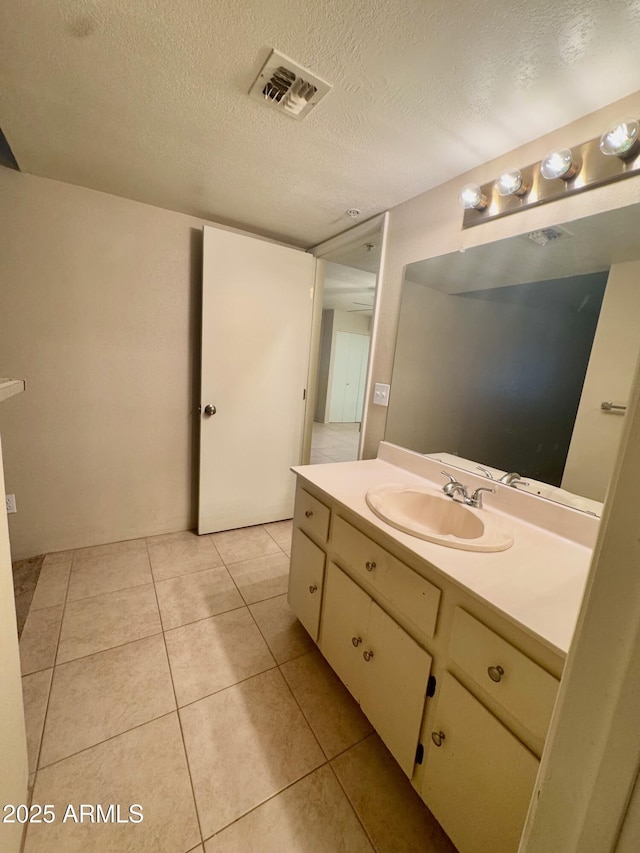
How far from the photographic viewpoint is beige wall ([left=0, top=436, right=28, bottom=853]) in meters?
0.69

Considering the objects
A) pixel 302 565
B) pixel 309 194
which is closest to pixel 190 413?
pixel 302 565

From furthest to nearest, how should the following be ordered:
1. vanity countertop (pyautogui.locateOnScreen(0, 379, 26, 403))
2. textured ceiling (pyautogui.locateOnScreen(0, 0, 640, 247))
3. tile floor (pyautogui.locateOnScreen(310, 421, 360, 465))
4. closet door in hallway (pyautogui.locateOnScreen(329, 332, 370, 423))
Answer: closet door in hallway (pyautogui.locateOnScreen(329, 332, 370, 423)) < tile floor (pyautogui.locateOnScreen(310, 421, 360, 465)) < textured ceiling (pyautogui.locateOnScreen(0, 0, 640, 247)) < vanity countertop (pyautogui.locateOnScreen(0, 379, 26, 403))

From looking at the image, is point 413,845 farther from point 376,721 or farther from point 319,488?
point 319,488

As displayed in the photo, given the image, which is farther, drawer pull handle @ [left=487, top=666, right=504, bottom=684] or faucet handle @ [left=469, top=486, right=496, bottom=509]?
faucet handle @ [left=469, top=486, right=496, bottom=509]

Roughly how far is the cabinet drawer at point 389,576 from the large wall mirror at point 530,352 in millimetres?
573

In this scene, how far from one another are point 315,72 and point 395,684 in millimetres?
1861

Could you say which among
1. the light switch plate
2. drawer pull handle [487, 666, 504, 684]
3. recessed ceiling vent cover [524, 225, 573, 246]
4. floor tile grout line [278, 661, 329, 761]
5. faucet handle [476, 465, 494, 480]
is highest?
recessed ceiling vent cover [524, 225, 573, 246]

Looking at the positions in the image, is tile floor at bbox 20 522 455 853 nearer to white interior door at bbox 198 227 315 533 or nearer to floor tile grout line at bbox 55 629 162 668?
floor tile grout line at bbox 55 629 162 668

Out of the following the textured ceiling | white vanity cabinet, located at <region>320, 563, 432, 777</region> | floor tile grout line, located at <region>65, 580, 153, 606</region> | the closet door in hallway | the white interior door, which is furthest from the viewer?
the closet door in hallway

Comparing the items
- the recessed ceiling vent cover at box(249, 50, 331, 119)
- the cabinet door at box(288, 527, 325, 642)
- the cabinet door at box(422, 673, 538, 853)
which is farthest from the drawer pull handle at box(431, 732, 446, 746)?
the recessed ceiling vent cover at box(249, 50, 331, 119)

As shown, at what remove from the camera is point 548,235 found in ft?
3.76

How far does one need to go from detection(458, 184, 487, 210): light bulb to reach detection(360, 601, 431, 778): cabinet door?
5.08 feet

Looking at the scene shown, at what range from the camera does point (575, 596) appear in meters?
0.77

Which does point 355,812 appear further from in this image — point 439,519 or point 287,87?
point 287,87
